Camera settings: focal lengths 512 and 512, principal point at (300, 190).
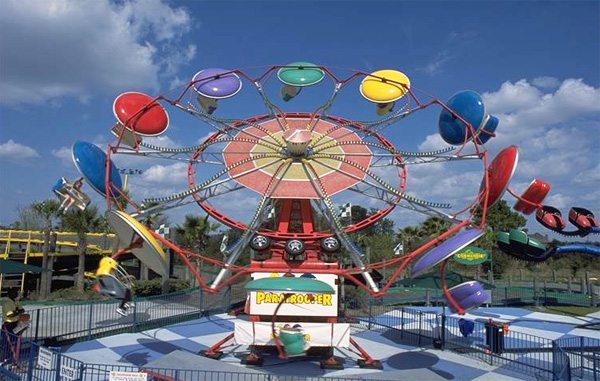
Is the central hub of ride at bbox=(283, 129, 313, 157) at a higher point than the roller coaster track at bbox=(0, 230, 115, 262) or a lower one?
higher

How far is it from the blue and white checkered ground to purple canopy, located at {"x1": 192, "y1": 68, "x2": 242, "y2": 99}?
25.1 feet

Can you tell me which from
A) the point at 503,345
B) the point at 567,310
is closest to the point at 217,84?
the point at 503,345

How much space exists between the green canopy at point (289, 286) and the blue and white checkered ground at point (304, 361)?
201cm

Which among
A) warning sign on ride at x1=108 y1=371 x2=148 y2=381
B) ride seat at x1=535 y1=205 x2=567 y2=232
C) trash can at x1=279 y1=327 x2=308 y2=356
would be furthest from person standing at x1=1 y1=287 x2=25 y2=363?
ride seat at x1=535 y1=205 x2=567 y2=232

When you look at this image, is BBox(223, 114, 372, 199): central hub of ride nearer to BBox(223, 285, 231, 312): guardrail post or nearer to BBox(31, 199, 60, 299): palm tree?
BBox(223, 285, 231, 312): guardrail post

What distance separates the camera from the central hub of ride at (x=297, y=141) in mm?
14820

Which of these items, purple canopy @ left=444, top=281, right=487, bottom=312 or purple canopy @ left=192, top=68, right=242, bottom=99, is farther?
purple canopy @ left=192, top=68, right=242, bottom=99

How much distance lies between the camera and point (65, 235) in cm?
3597

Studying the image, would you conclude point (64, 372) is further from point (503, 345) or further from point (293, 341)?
point (503, 345)

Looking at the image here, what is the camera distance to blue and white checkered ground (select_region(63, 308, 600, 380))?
1462 centimetres

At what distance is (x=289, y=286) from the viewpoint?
12406mm

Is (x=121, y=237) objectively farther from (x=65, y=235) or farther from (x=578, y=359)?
(x=65, y=235)

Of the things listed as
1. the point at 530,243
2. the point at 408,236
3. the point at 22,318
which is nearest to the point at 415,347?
the point at 530,243

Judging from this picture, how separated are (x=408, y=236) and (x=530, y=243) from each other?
27.7 m
